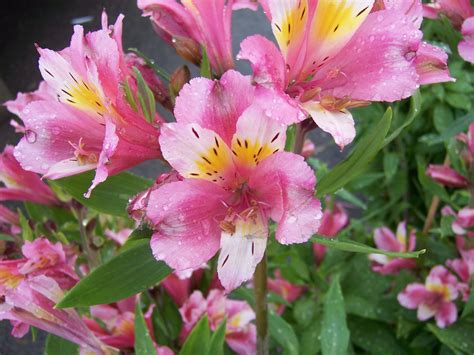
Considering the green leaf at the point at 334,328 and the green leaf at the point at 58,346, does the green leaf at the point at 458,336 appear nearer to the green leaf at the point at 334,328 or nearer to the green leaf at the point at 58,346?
the green leaf at the point at 334,328

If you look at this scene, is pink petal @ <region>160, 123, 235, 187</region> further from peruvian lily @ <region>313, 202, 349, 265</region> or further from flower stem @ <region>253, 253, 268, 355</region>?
peruvian lily @ <region>313, 202, 349, 265</region>

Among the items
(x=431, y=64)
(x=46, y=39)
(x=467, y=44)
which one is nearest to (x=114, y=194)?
(x=431, y=64)

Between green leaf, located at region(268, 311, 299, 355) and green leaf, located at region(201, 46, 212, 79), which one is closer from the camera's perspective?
green leaf, located at region(201, 46, 212, 79)

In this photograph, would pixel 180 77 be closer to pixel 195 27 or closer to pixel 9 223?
pixel 195 27

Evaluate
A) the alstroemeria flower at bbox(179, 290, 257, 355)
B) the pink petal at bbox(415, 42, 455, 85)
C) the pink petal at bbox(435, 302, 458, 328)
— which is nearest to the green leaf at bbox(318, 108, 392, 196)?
the pink petal at bbox(415, 42, 455, 85)

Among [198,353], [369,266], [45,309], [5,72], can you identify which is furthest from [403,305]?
[5,72]

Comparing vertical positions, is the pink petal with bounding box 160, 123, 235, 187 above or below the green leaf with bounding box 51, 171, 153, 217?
above

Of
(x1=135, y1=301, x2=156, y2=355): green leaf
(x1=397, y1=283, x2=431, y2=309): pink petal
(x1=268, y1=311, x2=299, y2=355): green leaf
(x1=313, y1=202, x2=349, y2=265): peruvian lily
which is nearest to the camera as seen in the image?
(x1=135, y1=301, x2=156, y2=355): green leaf
